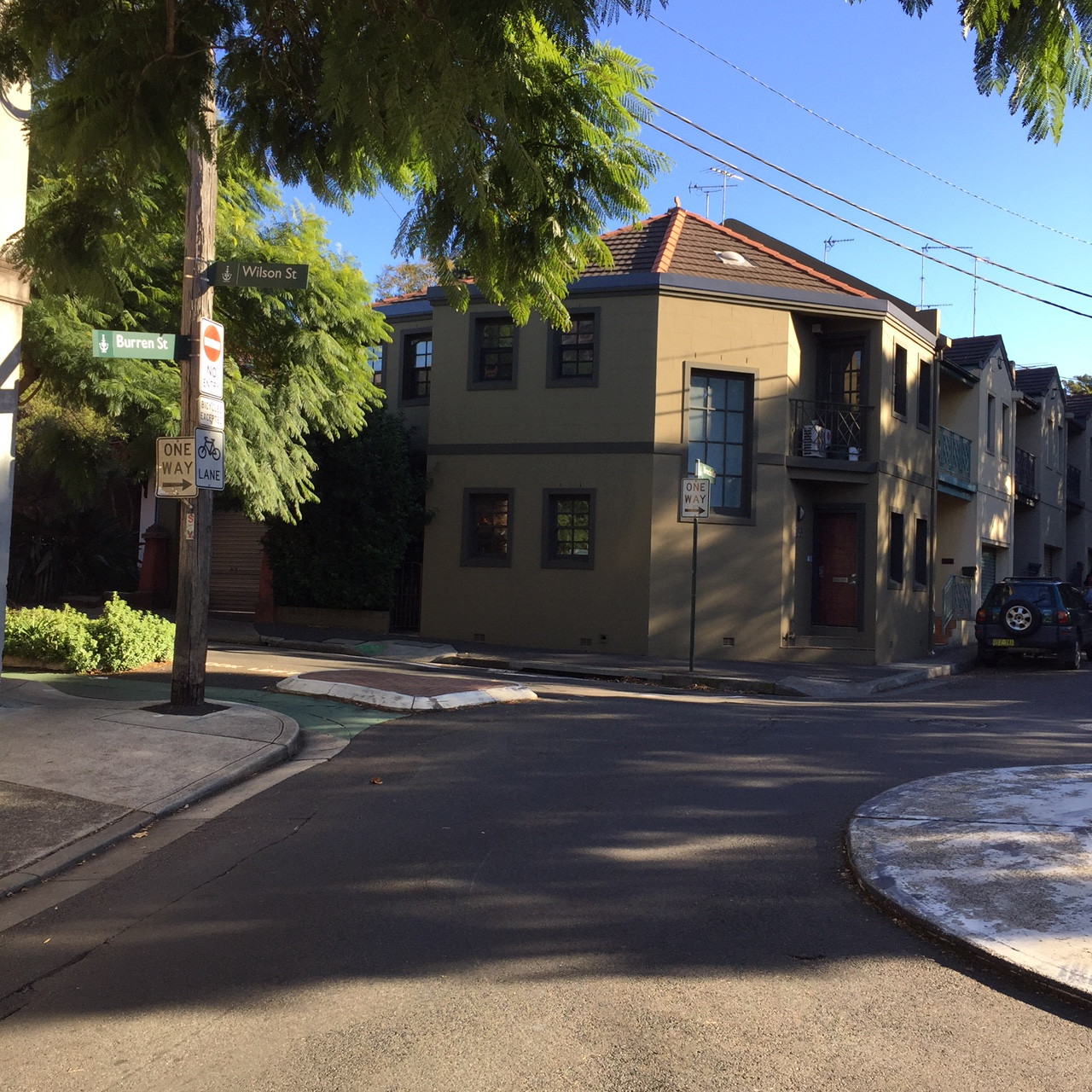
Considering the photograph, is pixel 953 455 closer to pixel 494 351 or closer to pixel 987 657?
pixel 987 657

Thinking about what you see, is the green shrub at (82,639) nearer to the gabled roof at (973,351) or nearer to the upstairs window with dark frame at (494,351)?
the upstairs window with dark frame at (494,351)

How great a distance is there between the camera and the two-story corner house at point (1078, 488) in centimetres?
4249

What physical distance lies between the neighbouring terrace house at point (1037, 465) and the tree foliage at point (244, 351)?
24.8m

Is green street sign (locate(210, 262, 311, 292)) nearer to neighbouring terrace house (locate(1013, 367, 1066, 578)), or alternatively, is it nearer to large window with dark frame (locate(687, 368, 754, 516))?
large window with dark frame (locate(687, 368, 754, 516))

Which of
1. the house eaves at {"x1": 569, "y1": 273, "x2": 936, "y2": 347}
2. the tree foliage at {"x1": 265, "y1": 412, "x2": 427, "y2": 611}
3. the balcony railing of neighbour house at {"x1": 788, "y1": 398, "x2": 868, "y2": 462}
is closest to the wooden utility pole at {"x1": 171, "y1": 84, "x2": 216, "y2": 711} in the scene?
the house eaves at {"x1": 569, "y1": 273, "x2": 936, "y2": 347}

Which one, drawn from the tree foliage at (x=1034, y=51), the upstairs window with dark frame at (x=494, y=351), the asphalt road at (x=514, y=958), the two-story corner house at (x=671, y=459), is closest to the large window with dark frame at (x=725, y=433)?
the two-story corner house at (x=671, y=459)

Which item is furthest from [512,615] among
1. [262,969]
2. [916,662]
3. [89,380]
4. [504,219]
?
[262,969]

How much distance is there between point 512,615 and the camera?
21.2 metres

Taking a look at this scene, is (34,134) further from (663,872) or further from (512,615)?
(512,615)

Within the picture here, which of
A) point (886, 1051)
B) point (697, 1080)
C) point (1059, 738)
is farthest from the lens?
point (1059, 738)

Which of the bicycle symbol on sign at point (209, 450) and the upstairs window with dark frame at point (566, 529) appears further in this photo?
the upstairs window with dark frame at point (566, 529)

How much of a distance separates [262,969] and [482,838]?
86.6 inches

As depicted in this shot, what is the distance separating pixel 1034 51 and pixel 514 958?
4821 millimetres

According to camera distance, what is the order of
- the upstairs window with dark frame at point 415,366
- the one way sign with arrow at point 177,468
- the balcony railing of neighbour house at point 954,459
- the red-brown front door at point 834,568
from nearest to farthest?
the one way sign with arrow at point 177,468
the red-brown front door at point 834,568
the upstairs window with dark frame at point 415,366
the balcony railing of neighbour house at point 954,459
